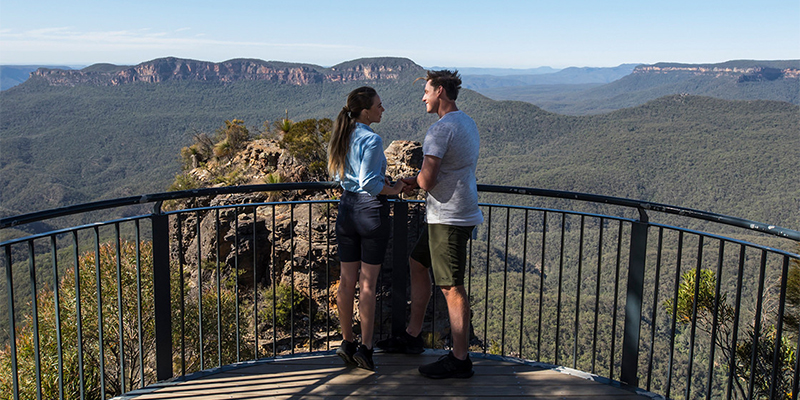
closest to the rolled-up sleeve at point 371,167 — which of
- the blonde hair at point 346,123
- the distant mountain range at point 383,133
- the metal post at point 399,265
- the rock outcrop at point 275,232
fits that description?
the blonde hair at point 346,123

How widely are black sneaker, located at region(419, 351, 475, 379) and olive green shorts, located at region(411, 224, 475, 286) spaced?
0.49 metres

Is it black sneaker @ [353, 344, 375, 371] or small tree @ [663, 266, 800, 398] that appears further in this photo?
small tree @ [663, 266, 800, 398]

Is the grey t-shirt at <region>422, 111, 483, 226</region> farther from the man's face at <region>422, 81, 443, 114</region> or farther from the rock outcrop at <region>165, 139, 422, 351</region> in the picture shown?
the rock outcrop at <region>165, 139, 422, 351</region>

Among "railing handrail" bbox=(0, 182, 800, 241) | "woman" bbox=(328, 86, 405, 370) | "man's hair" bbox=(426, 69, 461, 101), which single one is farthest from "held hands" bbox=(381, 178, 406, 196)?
"man's hair" bbox=(426, 69, 461, 101)

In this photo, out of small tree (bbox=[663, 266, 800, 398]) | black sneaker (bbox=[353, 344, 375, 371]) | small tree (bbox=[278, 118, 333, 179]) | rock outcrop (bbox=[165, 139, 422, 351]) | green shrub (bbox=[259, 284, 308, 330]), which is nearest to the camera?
black sneaker (bbox=[353, 344, 375, 371])

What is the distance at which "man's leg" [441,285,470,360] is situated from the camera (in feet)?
9.96

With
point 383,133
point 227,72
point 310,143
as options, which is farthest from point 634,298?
point 227,72

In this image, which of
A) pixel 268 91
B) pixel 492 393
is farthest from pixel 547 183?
pixel 268 91

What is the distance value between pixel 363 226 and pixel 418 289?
22.8 inches

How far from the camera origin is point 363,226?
2.99 metres

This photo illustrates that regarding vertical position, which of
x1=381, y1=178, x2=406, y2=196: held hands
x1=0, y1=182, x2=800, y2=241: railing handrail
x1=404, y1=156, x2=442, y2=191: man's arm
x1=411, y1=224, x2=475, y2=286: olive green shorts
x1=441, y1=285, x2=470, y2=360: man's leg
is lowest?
x1=441, y1=285, x2=470, y2=360: man's leg

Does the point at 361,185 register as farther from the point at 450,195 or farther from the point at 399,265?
the point at 399,265

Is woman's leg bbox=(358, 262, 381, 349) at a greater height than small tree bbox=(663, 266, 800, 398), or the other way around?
woman's leg bbox=(358, 262, 381, 349)

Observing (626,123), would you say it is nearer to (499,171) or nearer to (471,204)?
(499,171)
